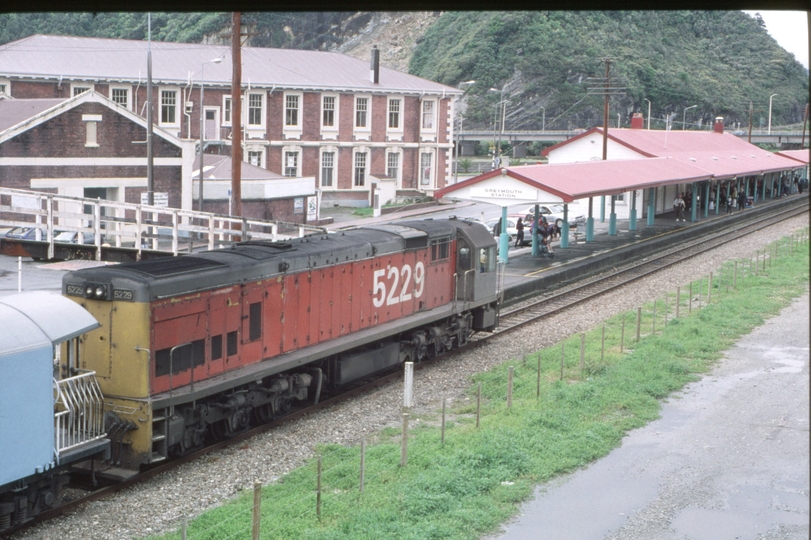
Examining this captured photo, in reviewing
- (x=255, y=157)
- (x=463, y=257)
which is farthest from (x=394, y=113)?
(x=463, y=257)

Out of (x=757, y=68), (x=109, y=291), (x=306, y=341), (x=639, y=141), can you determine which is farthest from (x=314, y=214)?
(x=757, y=68)

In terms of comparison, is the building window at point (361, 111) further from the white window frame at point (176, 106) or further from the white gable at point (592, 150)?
the white gable at point (592, 150)

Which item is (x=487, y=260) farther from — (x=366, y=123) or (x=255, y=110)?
(x=366, y=123)

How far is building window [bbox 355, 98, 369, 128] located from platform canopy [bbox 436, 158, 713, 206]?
22417mm

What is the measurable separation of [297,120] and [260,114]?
9.57 feet

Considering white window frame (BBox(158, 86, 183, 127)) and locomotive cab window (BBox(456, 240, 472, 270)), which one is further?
white window frame (BBox(158, 86, 183, 127))

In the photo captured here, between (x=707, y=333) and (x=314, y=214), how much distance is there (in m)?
31.9

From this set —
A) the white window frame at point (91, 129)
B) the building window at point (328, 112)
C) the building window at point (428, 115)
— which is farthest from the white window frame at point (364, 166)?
the white window frame at point (91, 129)

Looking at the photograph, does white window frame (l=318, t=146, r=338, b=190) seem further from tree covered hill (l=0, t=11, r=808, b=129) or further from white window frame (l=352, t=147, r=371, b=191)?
tree covered hill (l=0, t=11, r=808, b=129)

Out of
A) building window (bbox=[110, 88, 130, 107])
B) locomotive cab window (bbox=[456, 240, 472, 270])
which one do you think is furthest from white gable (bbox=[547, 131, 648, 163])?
locomotive cab window (bbox=[456, 240, 472, 270])

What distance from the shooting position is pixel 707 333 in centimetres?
2444

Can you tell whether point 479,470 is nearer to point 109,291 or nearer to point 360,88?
point 109,291

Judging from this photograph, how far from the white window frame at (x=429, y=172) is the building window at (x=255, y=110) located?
15.0m

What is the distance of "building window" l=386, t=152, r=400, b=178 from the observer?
68.7 metres
